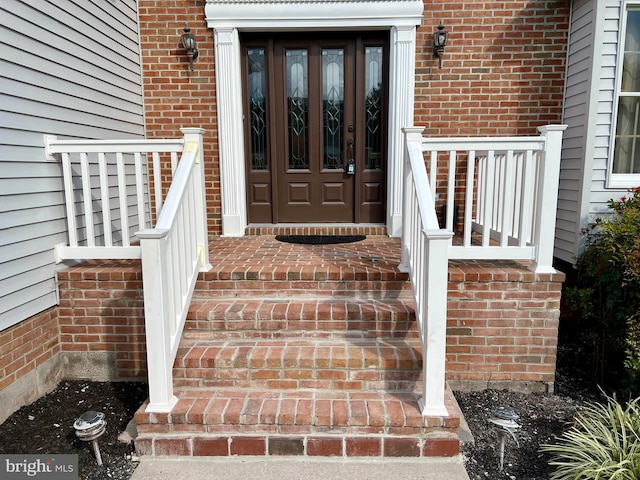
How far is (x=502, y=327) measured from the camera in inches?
114

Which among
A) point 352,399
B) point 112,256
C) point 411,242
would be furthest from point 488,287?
point 112,256

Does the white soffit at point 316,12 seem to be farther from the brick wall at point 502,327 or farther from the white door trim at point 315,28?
the brick wall at point 502,327

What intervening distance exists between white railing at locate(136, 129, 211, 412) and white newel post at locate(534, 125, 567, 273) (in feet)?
7.50

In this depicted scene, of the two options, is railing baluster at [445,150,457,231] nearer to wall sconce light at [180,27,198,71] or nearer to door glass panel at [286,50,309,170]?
door glass panel at [286,50,309,170]

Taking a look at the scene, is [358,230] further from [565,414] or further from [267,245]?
[565,414]

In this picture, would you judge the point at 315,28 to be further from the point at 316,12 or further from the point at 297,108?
the point at 297,108

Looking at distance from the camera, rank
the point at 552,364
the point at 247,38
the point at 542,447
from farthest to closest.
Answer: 1. the point at 247,38
2. the point at 552,364
3. the point at 542,447

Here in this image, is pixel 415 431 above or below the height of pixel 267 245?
below

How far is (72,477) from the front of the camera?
6.93 ft

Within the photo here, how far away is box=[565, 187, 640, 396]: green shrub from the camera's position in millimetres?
2744

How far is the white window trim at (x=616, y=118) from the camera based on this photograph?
11.9 feet

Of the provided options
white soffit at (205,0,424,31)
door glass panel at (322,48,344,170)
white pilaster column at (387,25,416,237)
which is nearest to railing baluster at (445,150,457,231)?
white pilaster column at (387,25,416,237)

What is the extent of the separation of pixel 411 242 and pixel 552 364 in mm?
1274

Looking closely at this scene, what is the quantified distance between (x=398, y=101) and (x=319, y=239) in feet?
5.21
